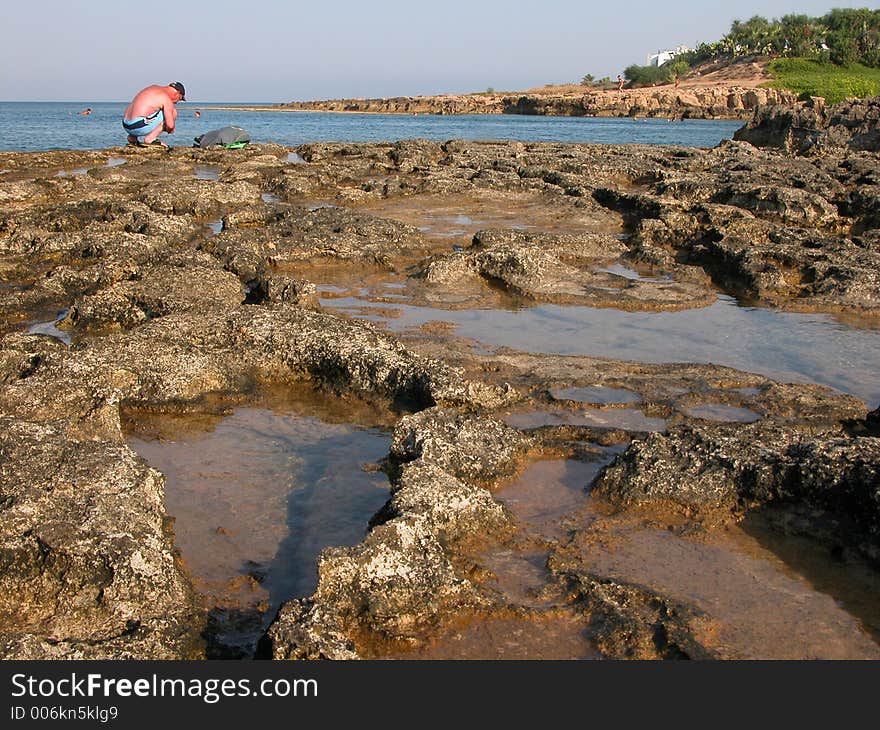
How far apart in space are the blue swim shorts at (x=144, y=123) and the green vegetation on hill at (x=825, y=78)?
4130 centimetres

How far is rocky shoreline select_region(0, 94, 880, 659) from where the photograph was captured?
125 inches

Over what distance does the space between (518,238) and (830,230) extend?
5.65m

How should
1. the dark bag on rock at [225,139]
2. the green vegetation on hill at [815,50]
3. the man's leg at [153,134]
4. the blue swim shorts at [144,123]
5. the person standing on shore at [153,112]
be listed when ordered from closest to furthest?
the person standing on shore at [153,112]
the blue swim shorts at [144,123]
the man's leg at [153,134]
the dark bag on rock at [225,139]
the green vegetation on hill at [815,50]

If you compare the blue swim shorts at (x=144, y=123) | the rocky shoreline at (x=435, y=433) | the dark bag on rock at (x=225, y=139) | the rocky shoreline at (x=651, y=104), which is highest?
the rocky shoreline at (x=651, y=104)

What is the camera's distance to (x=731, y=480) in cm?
411

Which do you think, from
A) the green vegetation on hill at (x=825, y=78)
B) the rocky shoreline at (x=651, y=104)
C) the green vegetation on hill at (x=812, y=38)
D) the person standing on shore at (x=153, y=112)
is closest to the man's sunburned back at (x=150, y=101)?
the person standing on shore at (x=153, y=112)

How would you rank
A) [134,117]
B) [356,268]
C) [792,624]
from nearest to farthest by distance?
[792,624], [356,268], [134,117]

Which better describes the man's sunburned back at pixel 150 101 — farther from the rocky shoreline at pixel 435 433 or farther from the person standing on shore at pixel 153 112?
the rocky shoreline at pixel 435 433

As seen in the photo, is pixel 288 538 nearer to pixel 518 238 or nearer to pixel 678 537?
pixel 678 537

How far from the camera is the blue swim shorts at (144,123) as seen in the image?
1959cm

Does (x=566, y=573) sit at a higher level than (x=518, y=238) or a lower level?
lower

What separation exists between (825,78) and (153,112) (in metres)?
59.3

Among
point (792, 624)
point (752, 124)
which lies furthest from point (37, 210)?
point (752, 124)

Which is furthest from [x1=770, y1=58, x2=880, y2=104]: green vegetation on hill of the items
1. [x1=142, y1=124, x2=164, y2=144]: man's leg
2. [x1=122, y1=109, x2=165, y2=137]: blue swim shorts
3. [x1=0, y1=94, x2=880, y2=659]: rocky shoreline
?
[x1=0, y1=94, x2=880, y2=659]: rocky shoreline
